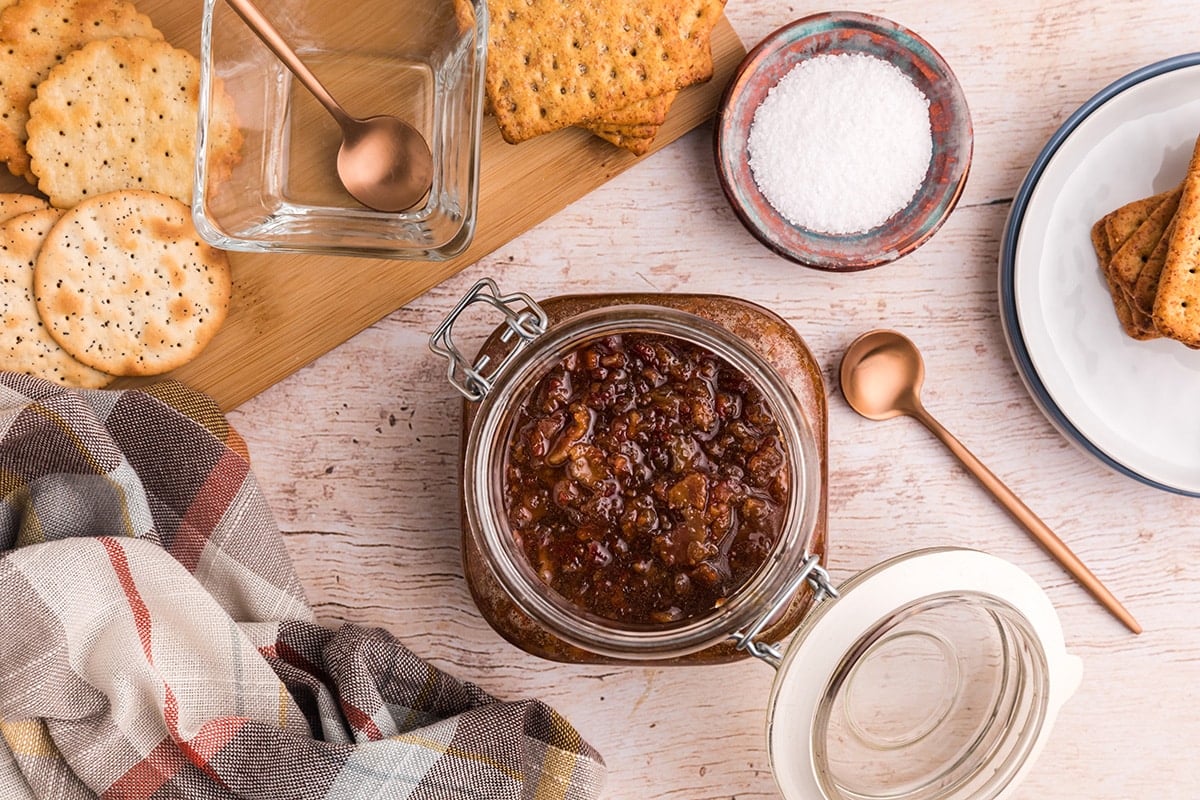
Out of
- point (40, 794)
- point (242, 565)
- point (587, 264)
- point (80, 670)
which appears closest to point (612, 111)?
point (587, 264)

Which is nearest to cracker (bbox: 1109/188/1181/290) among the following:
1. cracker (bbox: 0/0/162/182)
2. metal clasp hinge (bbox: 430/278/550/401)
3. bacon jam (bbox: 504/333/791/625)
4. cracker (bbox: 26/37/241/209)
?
bacon jam (bbox: 504/333/791/625)

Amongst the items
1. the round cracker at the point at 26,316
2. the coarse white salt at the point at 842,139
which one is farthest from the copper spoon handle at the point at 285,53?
the coarse white salt at the point at 842,139

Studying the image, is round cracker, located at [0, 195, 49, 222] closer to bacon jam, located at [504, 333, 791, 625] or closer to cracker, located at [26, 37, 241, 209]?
cracker, located at [26, 37, 241, 209]

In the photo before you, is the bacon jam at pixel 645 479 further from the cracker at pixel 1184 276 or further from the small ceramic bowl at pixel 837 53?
the cracker at pixel 1184 276

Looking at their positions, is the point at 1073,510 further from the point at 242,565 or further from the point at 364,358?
the point at 242,565

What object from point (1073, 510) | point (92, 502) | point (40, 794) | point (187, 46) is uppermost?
point (187, 46)

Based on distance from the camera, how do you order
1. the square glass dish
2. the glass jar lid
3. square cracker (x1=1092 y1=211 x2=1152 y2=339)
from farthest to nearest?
square cracker (x1=1092 y1=211 x2=1152 y2=339) → the square glass dish → the glass jar lid
